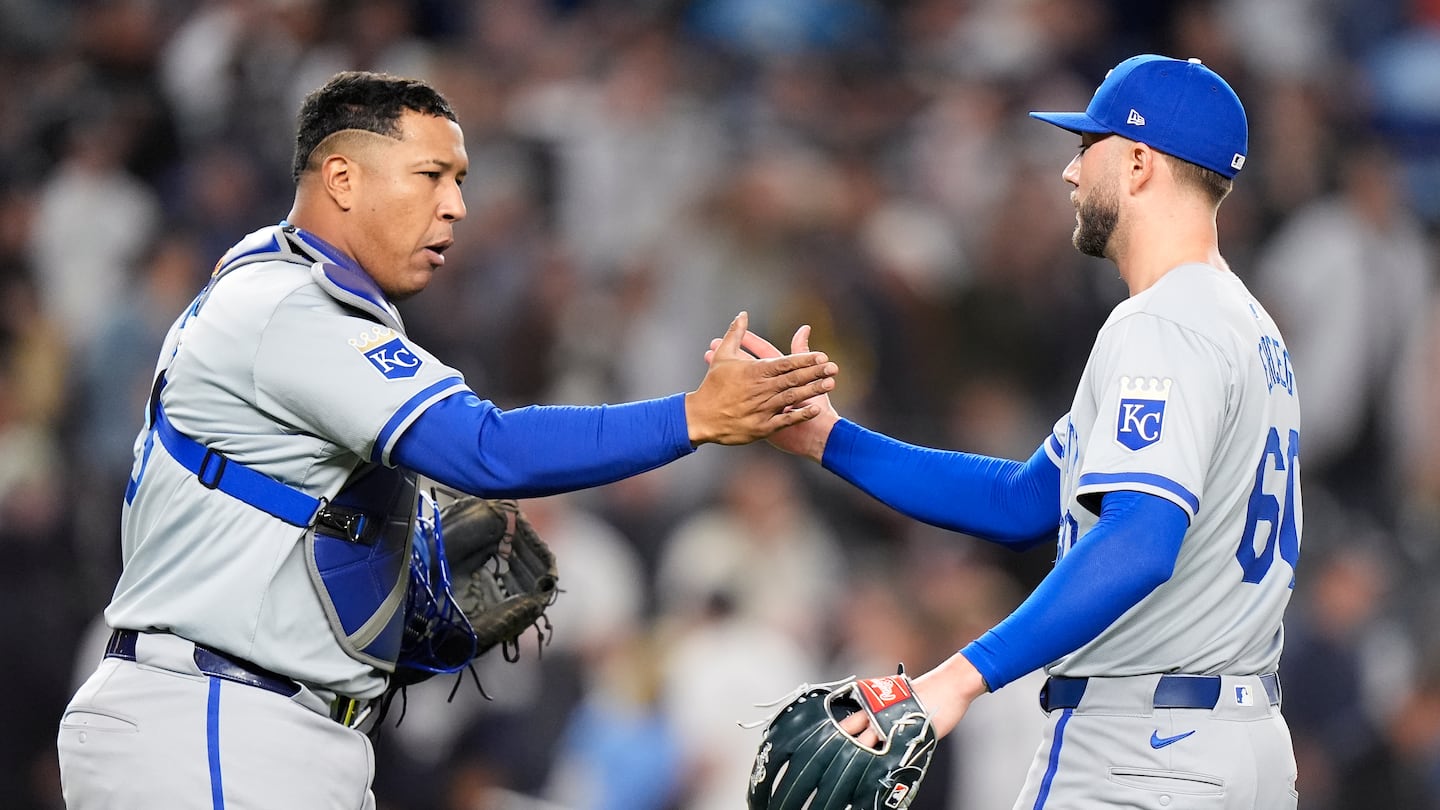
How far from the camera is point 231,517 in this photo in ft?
11.0

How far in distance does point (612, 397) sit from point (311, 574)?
4946 mm

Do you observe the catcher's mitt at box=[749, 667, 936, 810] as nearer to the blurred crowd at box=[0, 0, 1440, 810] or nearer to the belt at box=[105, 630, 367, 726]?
the belt at box=[105, 630, 367, 726]

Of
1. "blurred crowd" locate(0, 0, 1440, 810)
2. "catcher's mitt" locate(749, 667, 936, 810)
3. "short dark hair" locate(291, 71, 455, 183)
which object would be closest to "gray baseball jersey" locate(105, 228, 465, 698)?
"short dark hair" locate(291, 71, 455, 183)

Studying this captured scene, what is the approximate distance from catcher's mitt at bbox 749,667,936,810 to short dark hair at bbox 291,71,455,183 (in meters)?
1.52

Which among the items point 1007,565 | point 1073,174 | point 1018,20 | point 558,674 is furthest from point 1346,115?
point 1073,174

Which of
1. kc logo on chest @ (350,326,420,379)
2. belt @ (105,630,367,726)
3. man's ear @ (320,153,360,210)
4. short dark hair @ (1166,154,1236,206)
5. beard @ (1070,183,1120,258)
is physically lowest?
belt @ (105,630,367,726)

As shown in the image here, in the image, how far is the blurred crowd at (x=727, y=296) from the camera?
7.43m

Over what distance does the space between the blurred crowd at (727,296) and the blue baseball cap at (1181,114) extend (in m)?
4.04

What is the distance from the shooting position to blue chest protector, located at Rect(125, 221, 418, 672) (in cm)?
337

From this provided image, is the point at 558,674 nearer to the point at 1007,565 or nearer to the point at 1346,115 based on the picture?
the point at 1007,565

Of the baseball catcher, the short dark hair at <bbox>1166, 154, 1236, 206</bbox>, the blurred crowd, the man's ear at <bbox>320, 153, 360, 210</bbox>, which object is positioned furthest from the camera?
the blurred crowd

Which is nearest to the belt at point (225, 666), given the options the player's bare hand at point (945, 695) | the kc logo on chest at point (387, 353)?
the kc logo on chest at point (387, 353)

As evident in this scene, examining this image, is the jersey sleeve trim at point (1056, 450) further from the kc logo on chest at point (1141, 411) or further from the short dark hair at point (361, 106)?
the short dark hair at point (361, 106)

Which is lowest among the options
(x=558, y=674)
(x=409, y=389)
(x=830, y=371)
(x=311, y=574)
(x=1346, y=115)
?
(x=558, y=674)
